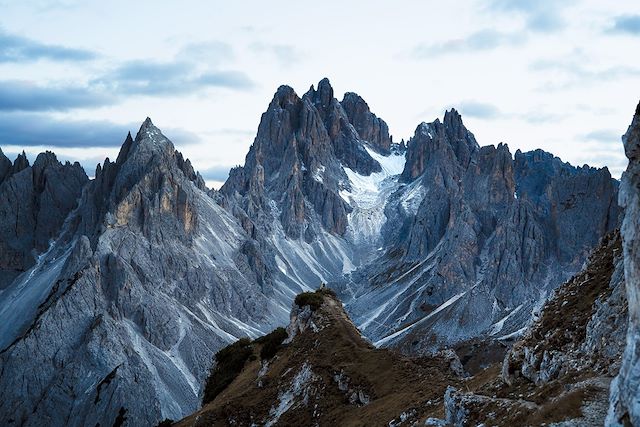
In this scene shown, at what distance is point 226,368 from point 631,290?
4861 centimetres

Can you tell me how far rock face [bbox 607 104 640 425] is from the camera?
1739cm

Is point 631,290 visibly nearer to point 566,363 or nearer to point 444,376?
point 566,363

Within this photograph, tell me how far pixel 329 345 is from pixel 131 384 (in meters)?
117

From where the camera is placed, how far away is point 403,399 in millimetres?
34844

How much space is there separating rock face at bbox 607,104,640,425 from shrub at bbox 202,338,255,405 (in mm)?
45701

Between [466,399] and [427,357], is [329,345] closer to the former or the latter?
[427,357]

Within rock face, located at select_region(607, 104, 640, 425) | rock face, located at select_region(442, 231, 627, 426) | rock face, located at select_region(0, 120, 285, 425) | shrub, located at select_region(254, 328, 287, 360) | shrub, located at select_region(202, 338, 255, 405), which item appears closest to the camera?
rock face, located at select_region(607, 104, 640, 425)

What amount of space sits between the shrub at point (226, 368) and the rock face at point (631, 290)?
45701mm

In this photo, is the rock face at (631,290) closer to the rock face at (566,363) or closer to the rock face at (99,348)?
the rock face at (566,363)

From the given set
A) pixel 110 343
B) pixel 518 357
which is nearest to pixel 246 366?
pixel 518 357

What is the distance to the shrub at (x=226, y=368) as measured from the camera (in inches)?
2425

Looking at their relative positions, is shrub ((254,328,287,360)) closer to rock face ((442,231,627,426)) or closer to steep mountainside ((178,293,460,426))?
steep mountainside ((178,293,460,426))

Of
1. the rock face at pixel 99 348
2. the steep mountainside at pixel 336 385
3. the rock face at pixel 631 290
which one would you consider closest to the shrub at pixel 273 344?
the steep mountainside at pixel 336 385

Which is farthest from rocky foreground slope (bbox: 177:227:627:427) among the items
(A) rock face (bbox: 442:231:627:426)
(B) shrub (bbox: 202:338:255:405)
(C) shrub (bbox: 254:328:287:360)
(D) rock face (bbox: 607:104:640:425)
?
(B) shrub (bbox: 202:338:255:405)
